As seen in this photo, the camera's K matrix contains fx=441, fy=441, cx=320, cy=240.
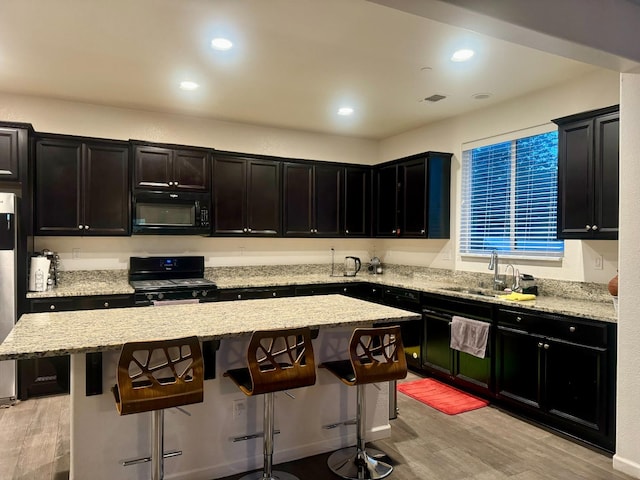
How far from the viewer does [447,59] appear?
331 cm

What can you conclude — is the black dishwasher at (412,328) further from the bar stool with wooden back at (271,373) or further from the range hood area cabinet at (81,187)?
the range hood area cabinet at (81,187)

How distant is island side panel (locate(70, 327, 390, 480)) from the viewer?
230 centimetres

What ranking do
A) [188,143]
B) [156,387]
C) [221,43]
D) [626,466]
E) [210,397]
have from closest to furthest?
[156,387] < [210,397] < [626,466] < [221,43] < [188,143]

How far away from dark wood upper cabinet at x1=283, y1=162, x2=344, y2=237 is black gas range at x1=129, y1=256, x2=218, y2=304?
118 cm

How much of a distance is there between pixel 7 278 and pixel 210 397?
230 cm

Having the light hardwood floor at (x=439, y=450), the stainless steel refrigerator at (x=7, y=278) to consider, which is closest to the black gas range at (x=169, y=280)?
the stainless steel refrigerator at (x=7, y=278)

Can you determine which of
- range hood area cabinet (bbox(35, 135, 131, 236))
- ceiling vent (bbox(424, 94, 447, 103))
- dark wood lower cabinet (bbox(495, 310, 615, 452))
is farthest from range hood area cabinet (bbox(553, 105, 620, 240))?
range hood area cabinet (bbox(35, 135, 131, 236))

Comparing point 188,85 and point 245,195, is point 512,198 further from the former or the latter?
point 188,85

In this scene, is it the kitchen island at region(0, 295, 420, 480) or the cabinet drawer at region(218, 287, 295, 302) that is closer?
the kitchen island at region(0, 295, 420, 480)

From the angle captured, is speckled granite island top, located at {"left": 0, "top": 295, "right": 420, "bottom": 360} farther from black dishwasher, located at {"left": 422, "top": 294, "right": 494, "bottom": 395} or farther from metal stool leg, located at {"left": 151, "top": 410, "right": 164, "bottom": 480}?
black dishwasher, located at {"left": 422, "top": 294, "right": 494, "bottom": 395}

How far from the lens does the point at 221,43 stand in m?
3.06

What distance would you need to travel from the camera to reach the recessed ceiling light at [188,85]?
3.86 m

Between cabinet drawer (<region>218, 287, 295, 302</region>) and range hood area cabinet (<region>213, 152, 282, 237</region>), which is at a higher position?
range hood area cabinet (<region>213, 152, 282, 237</region>)

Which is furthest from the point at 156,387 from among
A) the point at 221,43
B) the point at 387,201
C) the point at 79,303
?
the point at 387,201
